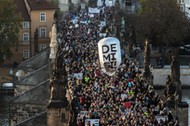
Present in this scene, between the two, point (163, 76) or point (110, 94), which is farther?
point (163, 76)

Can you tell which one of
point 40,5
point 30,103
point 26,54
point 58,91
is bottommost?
point 30,103

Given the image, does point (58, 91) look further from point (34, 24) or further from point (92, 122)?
point (34, 24)

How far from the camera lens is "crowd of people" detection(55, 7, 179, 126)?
118 ft

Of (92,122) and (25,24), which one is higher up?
(25,24)

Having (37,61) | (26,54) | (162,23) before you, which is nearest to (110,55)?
(37,61)

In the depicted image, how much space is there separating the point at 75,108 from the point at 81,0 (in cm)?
5921

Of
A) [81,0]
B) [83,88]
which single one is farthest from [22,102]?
[81,0]

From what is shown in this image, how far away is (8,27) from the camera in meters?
75.1

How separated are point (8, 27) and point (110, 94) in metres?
36.3

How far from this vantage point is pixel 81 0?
93.9m

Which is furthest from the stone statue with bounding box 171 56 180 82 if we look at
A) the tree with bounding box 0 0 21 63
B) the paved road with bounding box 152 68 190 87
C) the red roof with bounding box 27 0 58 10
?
the red roof with bounding box 27 0 58 10

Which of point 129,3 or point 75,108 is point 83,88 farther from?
point 129,3

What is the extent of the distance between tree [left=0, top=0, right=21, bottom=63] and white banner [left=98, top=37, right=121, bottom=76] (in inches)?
1372

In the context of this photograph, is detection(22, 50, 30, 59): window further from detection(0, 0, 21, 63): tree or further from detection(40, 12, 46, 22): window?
detection(0, 0, 21, 63): tree
